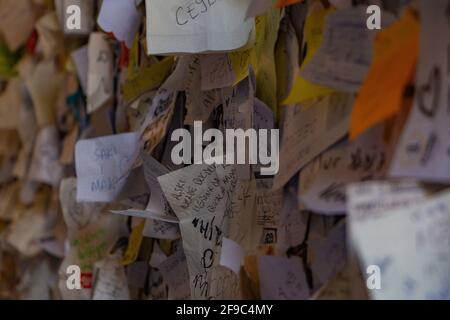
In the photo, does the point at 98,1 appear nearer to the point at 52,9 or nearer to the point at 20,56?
the point at 52,9

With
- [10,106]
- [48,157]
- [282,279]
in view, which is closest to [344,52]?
[282,279]

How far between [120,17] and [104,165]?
149mm

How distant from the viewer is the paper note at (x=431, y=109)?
0.37 meters

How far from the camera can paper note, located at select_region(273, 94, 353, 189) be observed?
0.44 m

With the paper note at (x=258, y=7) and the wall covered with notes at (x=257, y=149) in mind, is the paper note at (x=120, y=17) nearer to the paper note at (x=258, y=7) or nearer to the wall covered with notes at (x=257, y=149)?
the wall covered with notes at (x=257, y=149)

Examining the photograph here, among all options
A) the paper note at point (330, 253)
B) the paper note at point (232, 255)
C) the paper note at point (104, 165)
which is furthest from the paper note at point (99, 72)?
the paper note at point (330, 253)

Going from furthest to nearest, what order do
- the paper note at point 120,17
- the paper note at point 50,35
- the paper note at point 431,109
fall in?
the paper note at point 50,35
the paper note at point 120,17
the paper note at point 431,109

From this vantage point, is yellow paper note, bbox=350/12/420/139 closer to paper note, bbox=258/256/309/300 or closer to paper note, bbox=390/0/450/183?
paper note, bbox=390/0/450/183

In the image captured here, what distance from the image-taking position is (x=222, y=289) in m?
0.60

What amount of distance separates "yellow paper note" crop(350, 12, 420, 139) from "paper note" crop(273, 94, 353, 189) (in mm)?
18

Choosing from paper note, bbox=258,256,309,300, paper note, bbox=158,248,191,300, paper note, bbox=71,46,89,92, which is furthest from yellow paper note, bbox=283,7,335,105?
paper note, bbox=71,46,89,92

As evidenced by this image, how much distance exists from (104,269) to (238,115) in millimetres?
313

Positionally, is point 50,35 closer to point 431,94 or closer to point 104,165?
point 104,165

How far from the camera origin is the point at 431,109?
378mm
